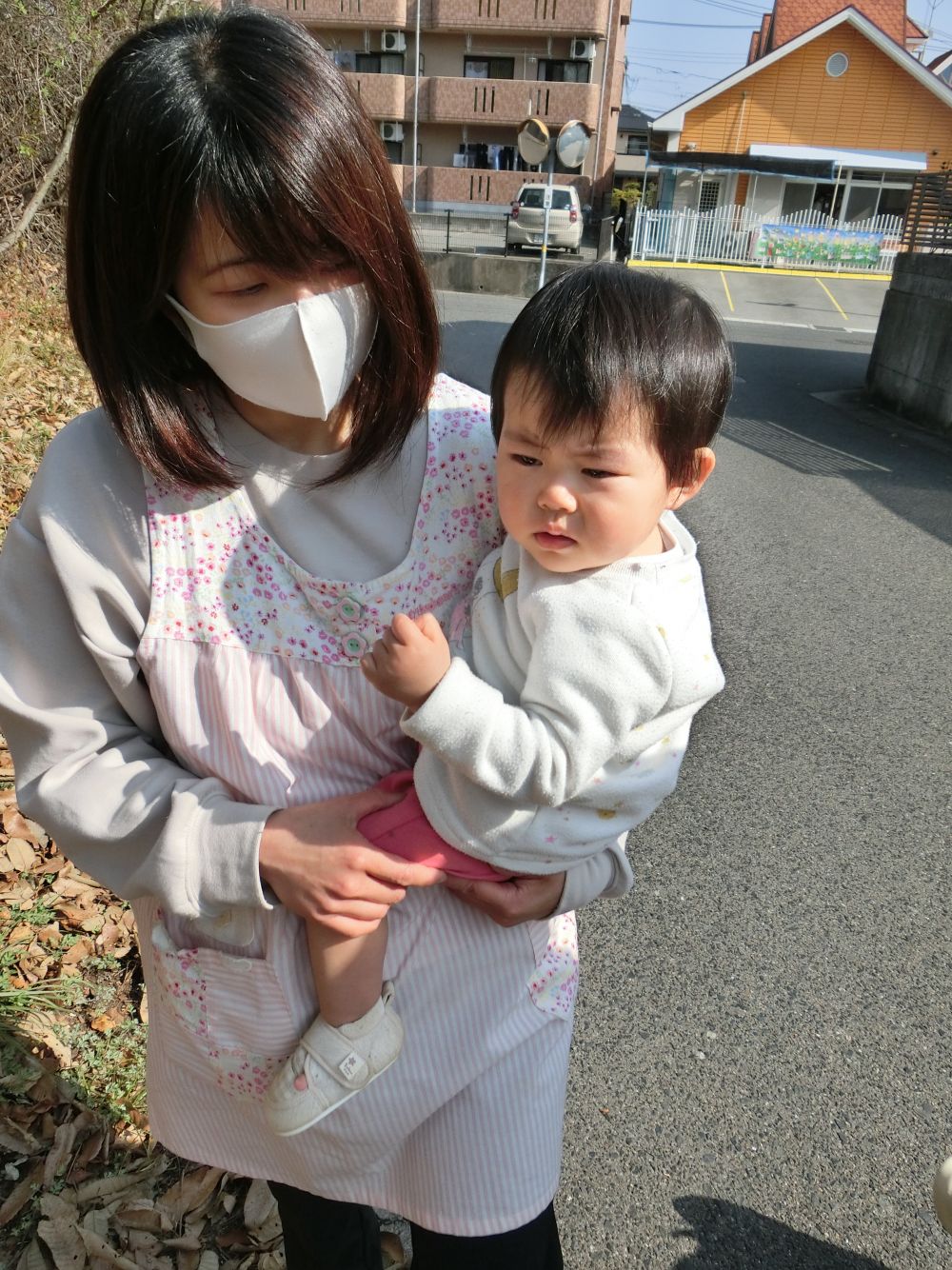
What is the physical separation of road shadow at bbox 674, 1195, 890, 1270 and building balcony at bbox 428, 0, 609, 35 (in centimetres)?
3752

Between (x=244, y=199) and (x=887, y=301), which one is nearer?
(x=244, y=199)

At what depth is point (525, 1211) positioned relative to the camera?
1.25 metres

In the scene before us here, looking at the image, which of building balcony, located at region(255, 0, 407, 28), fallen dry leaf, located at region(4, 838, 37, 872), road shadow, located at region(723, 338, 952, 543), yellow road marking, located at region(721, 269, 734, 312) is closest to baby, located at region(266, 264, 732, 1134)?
fallen dry leaf, located at region(4, 838, 37, 872)

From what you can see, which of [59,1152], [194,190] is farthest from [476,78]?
[194,190]

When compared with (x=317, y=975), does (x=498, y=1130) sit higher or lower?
lower

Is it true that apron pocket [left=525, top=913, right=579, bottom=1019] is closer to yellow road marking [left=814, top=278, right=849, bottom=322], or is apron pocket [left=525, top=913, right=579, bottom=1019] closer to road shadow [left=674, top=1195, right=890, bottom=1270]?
road shadow [left=674, top=1195, right=890, bottom=1270]

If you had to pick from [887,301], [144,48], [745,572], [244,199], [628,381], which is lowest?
[745,572]

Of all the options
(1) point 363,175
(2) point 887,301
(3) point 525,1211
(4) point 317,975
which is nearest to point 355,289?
(1) point 363,175

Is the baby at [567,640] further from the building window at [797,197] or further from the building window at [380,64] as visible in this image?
the building window at [380,64]

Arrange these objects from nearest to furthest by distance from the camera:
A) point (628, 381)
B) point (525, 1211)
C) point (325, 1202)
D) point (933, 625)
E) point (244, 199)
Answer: point (244, 199) < point (628, 381) < point (525, 1211) < point (325, 1202) < point (933, 625)

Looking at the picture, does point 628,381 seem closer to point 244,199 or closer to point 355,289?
point 355,289

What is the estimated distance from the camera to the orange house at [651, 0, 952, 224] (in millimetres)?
33281

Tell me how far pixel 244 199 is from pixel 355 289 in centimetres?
19

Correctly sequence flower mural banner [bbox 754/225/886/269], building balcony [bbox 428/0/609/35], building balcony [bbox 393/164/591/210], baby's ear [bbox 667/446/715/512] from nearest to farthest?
baby's ear [bbox 667/446/715/512], flower mural banner [bbox 754/225/886/269], building balcony [bbox 428/0/609/35], building balcony [bbox 393/164/591/210]
